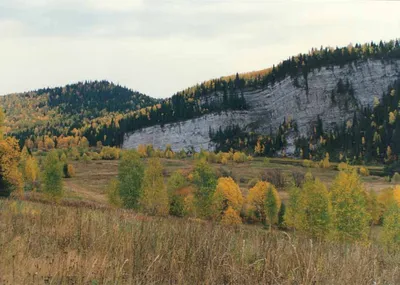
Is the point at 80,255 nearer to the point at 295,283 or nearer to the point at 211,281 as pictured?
the point at 211,281

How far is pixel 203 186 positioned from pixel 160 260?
46.5 meters

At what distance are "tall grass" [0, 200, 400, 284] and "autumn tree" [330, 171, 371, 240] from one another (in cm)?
3298

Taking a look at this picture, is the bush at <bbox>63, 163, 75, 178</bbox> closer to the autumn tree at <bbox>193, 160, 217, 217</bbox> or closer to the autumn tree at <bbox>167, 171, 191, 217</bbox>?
the autumn tree at <bbox>167, 171, 191, 217</bbox>

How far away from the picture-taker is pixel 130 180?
50.7 metres

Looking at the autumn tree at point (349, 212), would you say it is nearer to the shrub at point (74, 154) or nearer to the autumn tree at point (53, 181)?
the autumn tree at point (53, 181)

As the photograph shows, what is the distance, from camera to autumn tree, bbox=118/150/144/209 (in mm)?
49844

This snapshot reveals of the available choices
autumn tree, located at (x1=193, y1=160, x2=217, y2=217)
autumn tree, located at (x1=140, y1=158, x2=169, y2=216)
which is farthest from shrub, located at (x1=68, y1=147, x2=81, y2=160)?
autumn tree, located at (x1=193, y1=160, x2=217, y2=217)

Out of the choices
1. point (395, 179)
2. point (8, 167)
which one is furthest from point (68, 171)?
point (395, 179)

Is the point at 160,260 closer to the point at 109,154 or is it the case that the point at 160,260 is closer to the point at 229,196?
the point at 229,196

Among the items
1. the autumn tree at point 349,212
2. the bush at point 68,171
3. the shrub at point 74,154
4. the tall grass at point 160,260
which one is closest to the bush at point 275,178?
the bush at point 68,171

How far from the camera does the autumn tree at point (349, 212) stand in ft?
120

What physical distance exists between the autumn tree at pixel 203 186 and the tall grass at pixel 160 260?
44.2m

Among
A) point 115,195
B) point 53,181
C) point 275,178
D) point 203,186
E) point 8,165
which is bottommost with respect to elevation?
point 275,178

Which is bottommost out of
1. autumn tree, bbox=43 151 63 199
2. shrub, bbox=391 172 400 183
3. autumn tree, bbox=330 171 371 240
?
shrub, bbox=391 172 400 183
